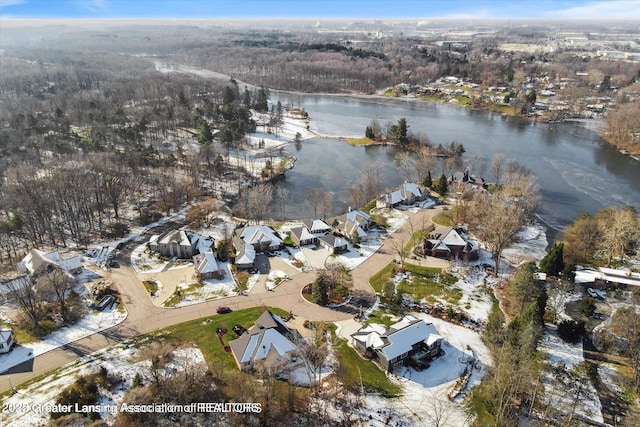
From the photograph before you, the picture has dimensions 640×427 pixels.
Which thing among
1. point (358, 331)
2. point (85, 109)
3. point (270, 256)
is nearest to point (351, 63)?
point (85, 109)

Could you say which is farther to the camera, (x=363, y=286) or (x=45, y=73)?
(x=45, y=73)

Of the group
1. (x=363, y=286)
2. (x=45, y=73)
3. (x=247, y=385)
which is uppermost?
(x=45, y=73)

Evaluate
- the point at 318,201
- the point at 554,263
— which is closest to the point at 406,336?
the point at 554,263

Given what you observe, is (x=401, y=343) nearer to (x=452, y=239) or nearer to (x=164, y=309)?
(x=452, y=239)

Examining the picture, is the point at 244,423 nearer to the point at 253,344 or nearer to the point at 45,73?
the point at 253,344

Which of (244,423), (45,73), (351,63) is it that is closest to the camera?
(244,423)

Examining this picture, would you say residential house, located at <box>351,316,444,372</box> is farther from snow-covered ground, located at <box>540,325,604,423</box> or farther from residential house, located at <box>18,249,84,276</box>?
residential house, located at <box>18,249,84,276</box>
